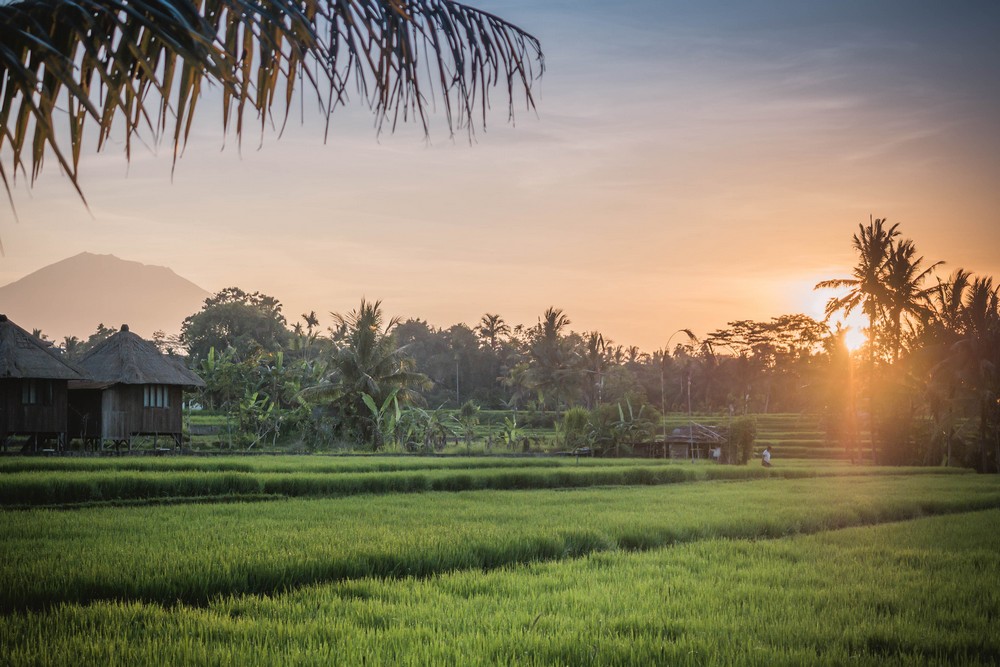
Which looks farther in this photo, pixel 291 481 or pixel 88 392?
pixel 88 392

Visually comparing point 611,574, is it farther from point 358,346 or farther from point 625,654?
point 358,346

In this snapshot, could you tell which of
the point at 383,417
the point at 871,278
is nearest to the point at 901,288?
the point at 871,278

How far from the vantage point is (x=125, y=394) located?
2709 cm

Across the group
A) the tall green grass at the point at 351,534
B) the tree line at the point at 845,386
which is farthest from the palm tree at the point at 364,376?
the tall green grass at the point at 351,534

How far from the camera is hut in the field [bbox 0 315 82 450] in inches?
901

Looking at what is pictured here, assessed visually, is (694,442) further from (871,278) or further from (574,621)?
(574,621)

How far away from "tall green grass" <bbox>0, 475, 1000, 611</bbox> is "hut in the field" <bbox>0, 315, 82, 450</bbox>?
45.1 feet

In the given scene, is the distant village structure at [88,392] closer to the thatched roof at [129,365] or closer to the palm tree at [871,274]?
the thatched roof at [129,365]

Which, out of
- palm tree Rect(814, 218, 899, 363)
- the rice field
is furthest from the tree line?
the rice field

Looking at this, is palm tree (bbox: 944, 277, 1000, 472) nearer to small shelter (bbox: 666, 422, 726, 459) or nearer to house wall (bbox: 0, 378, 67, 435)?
small shelter (bbox: 666, 422, 726, 459)

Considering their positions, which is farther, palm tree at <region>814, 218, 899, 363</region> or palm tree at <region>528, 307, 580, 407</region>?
palm tree at <region>528, 307, 580, 407</region>

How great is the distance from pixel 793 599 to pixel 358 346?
94.0ft

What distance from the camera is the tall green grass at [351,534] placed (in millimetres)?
6258

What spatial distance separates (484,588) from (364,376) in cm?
2671
